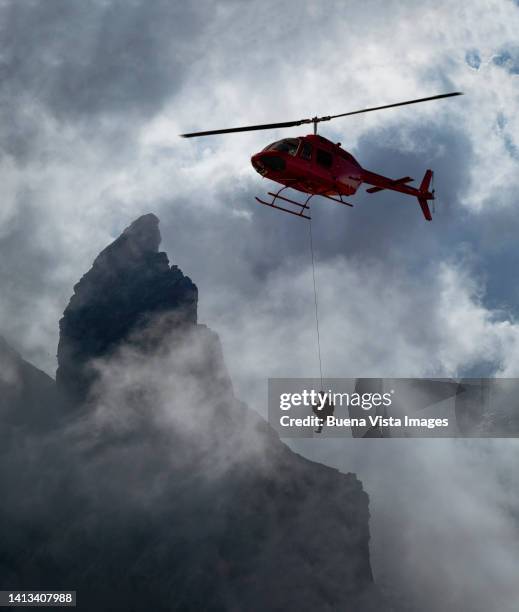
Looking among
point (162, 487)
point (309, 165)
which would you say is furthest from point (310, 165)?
point (162, 487)

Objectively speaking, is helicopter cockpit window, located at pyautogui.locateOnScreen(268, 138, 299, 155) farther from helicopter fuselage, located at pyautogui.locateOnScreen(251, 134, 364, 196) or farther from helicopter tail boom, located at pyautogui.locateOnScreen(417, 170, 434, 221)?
helicopter tail boom, located at pyautogui.locateOnScreen(417, 170, 434, 221)

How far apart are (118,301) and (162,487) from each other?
1540 inches

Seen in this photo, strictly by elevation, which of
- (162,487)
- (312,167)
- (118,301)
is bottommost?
(162,487)

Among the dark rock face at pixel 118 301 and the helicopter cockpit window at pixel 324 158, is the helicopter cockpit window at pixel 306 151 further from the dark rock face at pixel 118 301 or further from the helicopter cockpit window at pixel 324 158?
the dark rock face at pixel 118 301

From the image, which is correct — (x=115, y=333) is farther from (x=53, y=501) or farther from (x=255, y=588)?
(x=255, y=588)

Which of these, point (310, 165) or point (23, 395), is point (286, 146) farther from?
point (23, 395)

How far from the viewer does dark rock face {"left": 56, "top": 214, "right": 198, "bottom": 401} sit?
117312mm

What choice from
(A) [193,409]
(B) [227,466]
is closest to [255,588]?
(B) [227,466]

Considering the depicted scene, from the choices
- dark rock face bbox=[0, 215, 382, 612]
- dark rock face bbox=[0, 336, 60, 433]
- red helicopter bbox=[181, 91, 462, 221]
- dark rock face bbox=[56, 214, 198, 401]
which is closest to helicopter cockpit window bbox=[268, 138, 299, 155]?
red helicopter bbox=[181, 91, 462, 221]

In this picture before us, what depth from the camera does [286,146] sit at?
3681 cm

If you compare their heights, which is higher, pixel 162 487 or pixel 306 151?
pixel 306 151

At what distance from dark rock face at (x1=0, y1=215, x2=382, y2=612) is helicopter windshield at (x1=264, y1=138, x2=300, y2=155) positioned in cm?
7779

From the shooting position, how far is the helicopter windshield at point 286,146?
3662cm

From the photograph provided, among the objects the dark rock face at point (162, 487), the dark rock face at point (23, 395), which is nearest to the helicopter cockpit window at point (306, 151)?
the dark rock face at point (162, 487)
